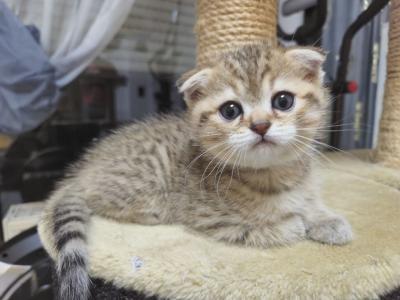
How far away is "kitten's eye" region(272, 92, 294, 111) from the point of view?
0.72 meters

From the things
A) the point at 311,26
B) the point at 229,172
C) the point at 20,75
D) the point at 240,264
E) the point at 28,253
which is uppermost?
the point at 311,26

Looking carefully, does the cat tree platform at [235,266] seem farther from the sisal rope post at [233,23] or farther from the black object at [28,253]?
the sisal rope post at [233,23]

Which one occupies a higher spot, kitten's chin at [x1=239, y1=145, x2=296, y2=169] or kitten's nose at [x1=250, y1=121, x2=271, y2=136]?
kitten's nose at [x1=250, y1=121, x2=271, y2=136]

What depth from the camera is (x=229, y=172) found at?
2.74 feet

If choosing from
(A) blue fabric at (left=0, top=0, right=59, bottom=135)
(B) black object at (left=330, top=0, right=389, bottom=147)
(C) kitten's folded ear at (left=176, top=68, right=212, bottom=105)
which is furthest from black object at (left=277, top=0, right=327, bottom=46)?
(A) blue fabric at (left=0, top=0, right=59, bottom=135)

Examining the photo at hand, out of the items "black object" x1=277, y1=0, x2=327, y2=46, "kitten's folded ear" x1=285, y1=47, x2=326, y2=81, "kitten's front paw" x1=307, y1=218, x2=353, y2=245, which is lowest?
"kitten's front paw" x1=307, y1=218, x2=353, y2=245

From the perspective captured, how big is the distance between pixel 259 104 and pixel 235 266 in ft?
1.07

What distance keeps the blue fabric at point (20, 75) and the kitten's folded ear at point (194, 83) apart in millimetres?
798

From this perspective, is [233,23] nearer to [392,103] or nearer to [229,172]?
[229,172]

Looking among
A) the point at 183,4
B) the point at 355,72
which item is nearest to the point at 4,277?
the point at 183,4

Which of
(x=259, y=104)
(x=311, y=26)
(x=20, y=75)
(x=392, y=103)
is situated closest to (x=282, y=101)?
(x=259, y=104)

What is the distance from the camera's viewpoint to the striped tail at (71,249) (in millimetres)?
635

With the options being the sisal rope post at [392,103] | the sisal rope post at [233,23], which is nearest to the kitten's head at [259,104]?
the sisal rope post at [233,23]

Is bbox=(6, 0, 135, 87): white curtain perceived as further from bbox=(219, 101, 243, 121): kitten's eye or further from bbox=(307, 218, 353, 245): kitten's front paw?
bbox=(307, 218, 353, 245): kitten's front paw
